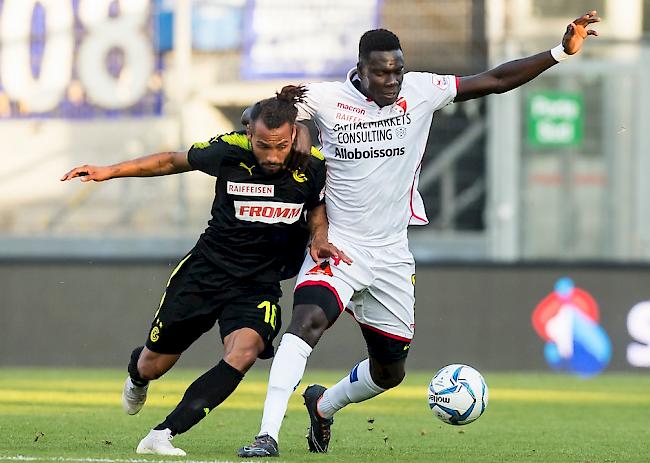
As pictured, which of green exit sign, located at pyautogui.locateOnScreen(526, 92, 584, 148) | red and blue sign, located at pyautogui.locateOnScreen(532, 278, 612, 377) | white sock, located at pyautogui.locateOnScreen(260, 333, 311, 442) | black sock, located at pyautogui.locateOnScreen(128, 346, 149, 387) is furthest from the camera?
green exit sign, located at pyautogui.locateOnScreen(526, 92, 584, 148)

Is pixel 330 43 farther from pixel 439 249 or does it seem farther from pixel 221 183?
pixel 221 183

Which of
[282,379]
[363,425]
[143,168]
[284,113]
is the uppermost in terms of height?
[284,113]

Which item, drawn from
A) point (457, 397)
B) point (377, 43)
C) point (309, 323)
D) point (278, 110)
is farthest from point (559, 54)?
point (309, 323)

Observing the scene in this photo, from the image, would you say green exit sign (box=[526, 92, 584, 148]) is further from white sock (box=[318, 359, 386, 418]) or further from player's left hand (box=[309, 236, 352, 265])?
player's left hand (box=[309, 236, 352, 265])

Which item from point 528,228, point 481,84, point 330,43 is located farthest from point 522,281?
point 481,84

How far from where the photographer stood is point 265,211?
6.96 metres

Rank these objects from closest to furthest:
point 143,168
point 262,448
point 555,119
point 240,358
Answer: point 262,448 < point 240,358 < point 143,168 < point 555,119

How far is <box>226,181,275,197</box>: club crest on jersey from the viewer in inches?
272

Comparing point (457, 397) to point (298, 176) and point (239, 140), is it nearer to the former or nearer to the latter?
point (298, 176)

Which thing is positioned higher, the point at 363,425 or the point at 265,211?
the point at 265,211

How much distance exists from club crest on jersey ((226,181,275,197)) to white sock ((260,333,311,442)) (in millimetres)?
698

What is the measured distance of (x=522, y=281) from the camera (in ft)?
50.2

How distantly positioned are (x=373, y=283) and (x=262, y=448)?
47.0 inches

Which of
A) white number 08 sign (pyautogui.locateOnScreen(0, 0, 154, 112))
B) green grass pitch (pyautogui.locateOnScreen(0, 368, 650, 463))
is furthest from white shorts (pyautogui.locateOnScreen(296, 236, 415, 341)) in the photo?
white number 08 sign (pyautogui.locateOnScreen(0, 0, 154, 112))
